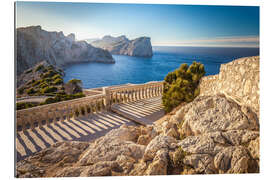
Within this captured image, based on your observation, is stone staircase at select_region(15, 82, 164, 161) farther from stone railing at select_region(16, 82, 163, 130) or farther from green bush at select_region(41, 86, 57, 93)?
green bush at select_region(41, 86, 57, 93)

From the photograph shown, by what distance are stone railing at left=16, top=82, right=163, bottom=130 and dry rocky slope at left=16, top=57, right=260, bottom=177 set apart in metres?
0.88

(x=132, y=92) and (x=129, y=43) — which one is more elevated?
(x=129, y=43)

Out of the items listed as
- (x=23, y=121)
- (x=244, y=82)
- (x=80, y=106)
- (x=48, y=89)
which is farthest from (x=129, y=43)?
(x=48, y=89)

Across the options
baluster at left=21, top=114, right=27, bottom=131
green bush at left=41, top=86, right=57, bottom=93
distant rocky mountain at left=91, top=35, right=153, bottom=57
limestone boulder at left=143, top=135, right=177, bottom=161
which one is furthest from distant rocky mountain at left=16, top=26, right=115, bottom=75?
limestone boulder at left=143, top=135, right=177, bottom=161

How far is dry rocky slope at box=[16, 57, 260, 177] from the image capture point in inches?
93.1

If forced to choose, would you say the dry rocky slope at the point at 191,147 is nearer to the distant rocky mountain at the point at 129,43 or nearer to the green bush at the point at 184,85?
the green bush at the point at 184,85

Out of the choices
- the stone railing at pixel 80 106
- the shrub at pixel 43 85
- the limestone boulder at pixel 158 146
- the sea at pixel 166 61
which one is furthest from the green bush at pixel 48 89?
the limestone boulder at pixel 158 146

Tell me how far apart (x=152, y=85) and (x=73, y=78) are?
13.7 feet

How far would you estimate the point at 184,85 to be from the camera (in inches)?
149

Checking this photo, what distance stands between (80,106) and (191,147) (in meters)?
2.86

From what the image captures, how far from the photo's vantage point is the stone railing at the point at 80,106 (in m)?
3.23

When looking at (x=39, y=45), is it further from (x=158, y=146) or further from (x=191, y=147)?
(x=191, y=147)

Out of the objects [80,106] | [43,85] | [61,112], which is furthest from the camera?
[43,85]

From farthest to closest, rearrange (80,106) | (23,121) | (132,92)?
1. (132,92)
2. (80,106)
3. (23,121)
